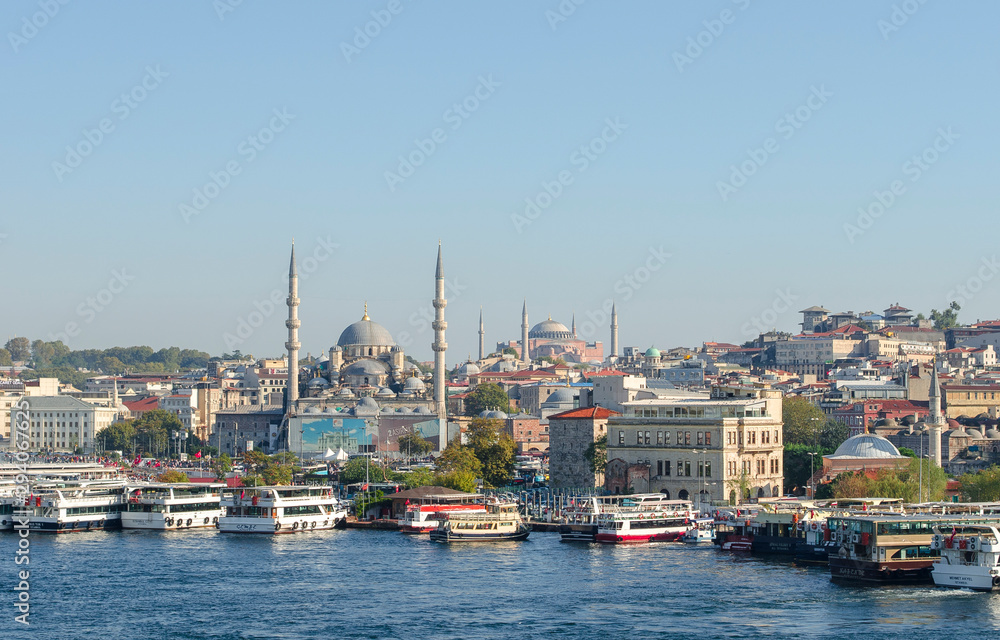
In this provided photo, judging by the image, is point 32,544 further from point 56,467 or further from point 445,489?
point 56,467

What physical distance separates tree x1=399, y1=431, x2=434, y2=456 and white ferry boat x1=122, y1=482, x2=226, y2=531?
3429cm

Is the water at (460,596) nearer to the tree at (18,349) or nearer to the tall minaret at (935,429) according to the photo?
the tall minaret at (935,429)

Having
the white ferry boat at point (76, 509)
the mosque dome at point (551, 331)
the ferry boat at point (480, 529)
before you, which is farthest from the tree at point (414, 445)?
the mosque dome at point (551, 331)

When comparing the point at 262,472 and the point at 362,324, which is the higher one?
the point at 362,324

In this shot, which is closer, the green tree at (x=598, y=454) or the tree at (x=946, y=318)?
the green tree at (x=598, y=454)

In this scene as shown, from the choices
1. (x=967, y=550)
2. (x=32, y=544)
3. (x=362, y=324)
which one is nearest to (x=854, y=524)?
(x=967, y=550)

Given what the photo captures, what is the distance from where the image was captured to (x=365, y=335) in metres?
108

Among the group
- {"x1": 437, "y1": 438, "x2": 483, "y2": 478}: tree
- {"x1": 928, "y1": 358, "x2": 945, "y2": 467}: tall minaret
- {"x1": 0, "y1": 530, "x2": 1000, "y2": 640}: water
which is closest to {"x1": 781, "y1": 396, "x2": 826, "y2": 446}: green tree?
{"x1": 928, "y1": 358, "x2": 945, "y2": 467}: tall minaret

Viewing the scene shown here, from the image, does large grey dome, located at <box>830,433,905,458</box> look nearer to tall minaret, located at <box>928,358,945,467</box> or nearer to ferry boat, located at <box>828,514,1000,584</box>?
tall minaret, located at <box>928,358,945,467</box>

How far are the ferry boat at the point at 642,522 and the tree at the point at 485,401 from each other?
200 feet

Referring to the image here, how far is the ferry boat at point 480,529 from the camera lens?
44.0 meters

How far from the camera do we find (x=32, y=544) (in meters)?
43.7

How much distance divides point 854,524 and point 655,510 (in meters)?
10.1

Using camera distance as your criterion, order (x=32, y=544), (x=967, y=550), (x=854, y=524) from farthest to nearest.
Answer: (x=32, y=544), (x=854, y=524), (x=967, y=550)
